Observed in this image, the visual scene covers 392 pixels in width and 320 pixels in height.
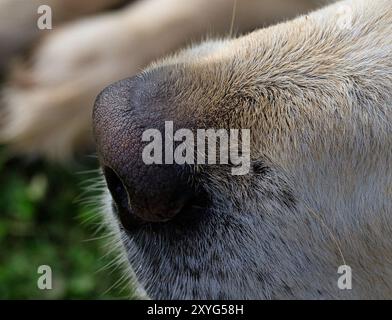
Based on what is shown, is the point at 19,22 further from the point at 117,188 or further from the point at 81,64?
the point at 117,188

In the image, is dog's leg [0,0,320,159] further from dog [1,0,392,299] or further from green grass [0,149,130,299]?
dog [1,0,392,299]

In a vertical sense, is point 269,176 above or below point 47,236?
above

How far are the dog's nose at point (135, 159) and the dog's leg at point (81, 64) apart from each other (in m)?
1.60

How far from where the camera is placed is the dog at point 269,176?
2.12 meters

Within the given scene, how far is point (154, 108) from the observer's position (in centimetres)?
216

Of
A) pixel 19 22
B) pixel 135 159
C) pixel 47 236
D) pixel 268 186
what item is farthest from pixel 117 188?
pixel 19 22

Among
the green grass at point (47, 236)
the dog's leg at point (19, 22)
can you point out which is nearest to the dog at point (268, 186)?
the green grass at point (47, 236)

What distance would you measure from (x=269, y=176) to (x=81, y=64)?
6.46 ft

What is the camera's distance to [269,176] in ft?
7.00

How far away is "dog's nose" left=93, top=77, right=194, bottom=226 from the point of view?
2.05 metres

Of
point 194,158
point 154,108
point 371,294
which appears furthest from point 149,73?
point 371,294

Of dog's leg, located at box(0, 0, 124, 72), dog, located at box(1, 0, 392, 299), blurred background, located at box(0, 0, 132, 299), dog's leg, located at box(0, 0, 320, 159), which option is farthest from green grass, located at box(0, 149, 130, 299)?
dog, located at box(1, 0, 392, 299)

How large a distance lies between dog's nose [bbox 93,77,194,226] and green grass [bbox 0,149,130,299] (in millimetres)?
1382
